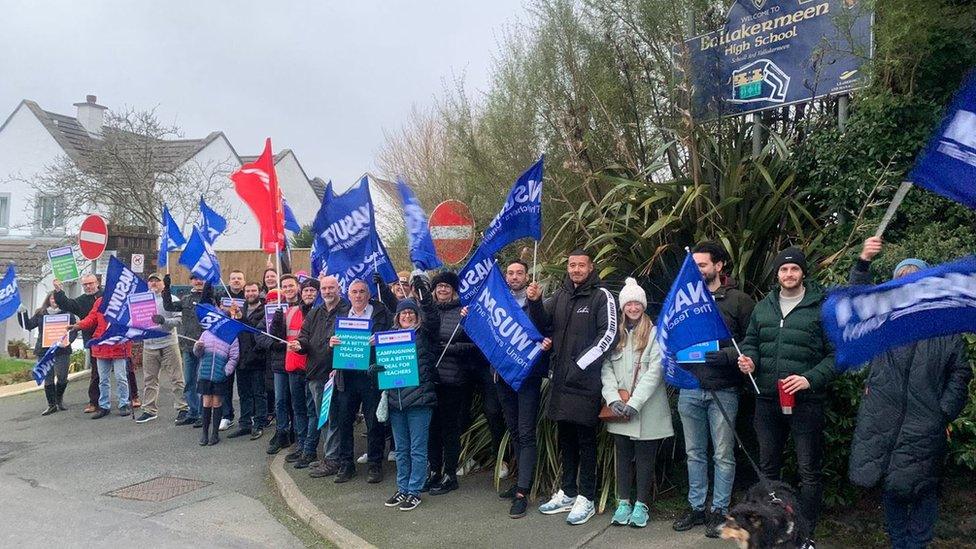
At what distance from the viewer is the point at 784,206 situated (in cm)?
730

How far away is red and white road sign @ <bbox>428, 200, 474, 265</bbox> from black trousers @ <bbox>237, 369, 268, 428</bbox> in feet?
9.01

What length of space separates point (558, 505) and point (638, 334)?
1542mm

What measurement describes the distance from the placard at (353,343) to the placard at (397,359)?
403 mm

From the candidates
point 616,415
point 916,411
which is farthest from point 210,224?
point 916,411

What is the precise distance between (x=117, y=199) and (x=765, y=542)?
20.3 meters

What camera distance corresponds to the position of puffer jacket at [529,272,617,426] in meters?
6.10

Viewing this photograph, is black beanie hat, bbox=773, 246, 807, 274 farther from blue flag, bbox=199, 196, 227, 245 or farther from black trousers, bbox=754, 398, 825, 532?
blue flag, bbox=199, 196, 227, 245

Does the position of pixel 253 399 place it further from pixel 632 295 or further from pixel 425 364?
pixel 632 295

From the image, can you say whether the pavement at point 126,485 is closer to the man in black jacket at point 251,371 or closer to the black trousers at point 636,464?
the man in black jacket at point 251,371

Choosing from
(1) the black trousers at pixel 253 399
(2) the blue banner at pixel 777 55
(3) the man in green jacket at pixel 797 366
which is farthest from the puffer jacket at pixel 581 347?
(1) the black trousers at pixel 253 399

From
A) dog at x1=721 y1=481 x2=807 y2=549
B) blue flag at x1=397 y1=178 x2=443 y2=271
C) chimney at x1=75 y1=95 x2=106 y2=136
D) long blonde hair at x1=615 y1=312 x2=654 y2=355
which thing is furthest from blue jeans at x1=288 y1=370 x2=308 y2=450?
chimney at x1=75 y1=95 x2=106 y2=136

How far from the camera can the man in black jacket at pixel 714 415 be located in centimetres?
571

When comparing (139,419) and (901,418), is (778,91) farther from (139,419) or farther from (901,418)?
(139,419)

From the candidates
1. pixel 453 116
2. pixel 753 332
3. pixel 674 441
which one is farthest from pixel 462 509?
pixel 453 116
